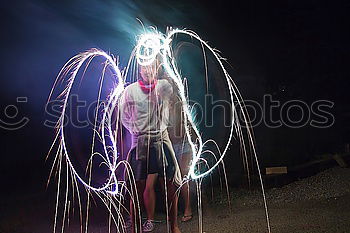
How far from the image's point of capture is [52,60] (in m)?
9.16

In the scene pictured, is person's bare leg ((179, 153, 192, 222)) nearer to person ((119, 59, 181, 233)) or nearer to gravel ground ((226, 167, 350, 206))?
person ((119, 59, 181, 233))

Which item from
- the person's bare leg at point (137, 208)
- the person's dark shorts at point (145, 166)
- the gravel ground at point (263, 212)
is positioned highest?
the person's dark shorts at point (145, 166)

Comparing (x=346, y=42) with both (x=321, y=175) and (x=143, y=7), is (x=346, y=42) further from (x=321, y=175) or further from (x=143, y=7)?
(x=143, y=7)

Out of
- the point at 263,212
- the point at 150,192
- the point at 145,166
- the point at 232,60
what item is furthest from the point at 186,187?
the point at 232,60

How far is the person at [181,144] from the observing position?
5520 mm

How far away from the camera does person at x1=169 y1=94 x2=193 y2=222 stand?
5.52 metres

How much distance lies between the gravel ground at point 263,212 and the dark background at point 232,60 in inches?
70.7

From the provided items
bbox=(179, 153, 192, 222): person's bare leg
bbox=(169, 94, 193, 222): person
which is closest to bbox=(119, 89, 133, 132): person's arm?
bbox=(169, 94, 193, 222): person

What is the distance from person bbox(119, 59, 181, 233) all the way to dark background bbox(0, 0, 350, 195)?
12.1ft

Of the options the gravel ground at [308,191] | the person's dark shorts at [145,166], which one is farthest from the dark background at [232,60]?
the person's dark shorts at [145,166]

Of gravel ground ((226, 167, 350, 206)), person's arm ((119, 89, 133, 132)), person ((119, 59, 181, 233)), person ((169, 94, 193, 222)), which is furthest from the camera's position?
gravel ground ((226, 167, 350, 206))

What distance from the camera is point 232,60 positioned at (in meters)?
11.0

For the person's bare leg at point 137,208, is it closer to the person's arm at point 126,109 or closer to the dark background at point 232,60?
the person's arm at point 126,109

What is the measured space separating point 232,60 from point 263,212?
5017 mm
